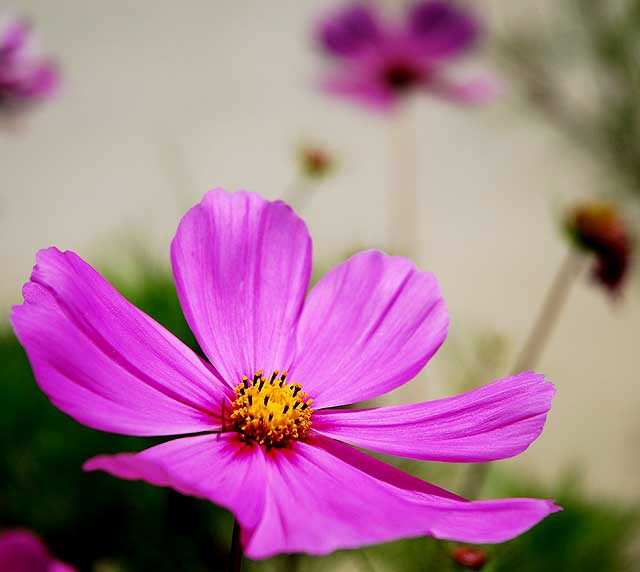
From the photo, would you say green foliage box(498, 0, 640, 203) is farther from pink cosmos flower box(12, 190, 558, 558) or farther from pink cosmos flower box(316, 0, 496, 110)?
pink cosmos flower box(12, 190, 558, 558)

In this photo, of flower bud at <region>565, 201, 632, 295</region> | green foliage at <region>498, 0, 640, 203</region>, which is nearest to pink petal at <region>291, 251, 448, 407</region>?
flower bud at <region>565, 201, 632, 295</region>

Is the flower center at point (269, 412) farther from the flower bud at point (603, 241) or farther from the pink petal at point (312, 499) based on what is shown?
the flower bud at point (603, 241)

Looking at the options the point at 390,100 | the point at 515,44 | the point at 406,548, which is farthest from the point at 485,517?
the point at 515,44

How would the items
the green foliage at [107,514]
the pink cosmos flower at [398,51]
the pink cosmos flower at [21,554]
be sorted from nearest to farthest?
the pink cosmos flower at [21,554]
the green foliage at [107,514]
the pink cosmos flower at [398,51]

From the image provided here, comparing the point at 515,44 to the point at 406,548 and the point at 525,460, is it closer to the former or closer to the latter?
the point at 525,460

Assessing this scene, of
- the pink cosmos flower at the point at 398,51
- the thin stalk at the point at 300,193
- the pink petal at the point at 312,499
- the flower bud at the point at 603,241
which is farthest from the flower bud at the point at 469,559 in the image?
the thin stalk at the point at 300,193

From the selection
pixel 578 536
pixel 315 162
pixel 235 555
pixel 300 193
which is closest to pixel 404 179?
pixel 300 193
